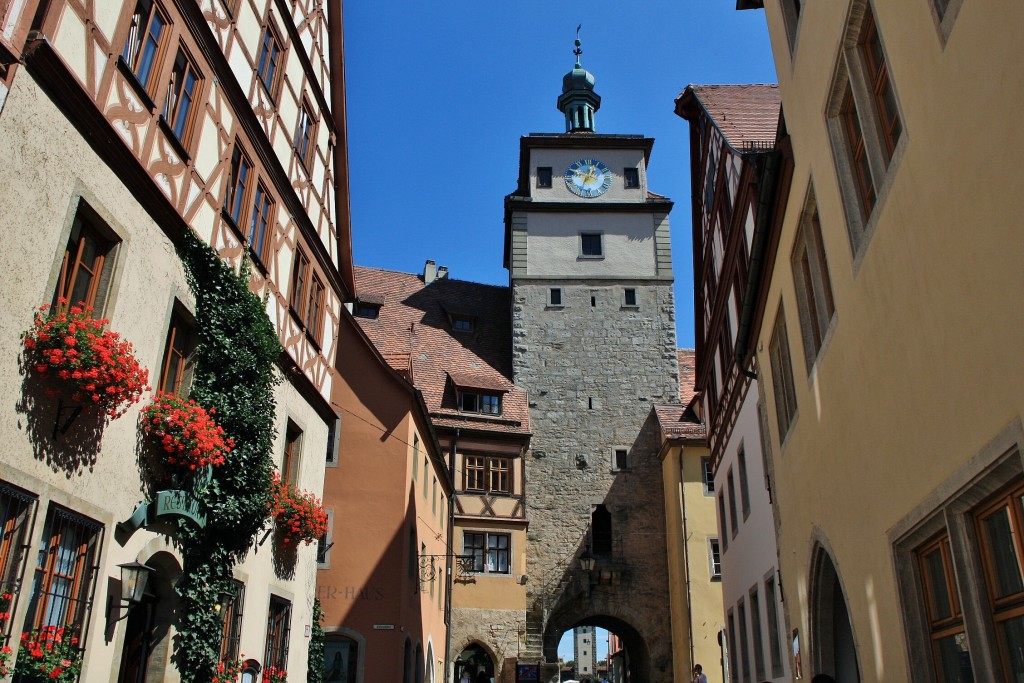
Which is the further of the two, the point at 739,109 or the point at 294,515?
the point at 739,109

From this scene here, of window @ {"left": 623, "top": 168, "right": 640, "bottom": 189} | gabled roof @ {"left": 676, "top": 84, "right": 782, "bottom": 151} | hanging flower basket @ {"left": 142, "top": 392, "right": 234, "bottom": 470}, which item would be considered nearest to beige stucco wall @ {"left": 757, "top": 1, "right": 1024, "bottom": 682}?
gabled roof @ {"left": 676, "top": 84, "right": 782, "bottom": 151}

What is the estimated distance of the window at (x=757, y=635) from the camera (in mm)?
13177

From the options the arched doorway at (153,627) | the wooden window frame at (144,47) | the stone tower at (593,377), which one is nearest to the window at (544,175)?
the stone tower at (593,377)

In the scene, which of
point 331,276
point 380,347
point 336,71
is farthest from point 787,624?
point 380,347

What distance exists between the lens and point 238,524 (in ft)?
29.5

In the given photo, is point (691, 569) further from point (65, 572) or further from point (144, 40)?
point (144, 40)

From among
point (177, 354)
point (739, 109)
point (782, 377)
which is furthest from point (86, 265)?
point (739, 109)

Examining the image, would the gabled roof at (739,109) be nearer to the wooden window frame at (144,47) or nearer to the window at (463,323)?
the wooden window frame at (144,47)

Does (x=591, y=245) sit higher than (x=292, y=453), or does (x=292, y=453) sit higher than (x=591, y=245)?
(x=591, y=245)

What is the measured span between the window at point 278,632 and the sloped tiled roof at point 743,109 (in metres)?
8.43

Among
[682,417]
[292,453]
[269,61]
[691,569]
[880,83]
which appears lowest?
[292,453]

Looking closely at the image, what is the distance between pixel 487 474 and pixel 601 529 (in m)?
4.33

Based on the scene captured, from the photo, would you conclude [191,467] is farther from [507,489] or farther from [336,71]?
[507,489]

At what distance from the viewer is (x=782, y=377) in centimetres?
1048
